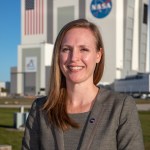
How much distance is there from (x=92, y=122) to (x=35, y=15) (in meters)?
122

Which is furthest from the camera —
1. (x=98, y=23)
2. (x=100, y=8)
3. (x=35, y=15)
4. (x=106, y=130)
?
(x=35, y=15)

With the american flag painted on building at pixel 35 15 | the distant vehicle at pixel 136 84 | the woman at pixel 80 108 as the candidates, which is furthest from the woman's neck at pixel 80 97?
the american flag painted on building at pixel 35 15

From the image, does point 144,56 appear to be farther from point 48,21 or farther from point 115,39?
point 48,21

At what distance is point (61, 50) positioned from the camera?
2.39 meters

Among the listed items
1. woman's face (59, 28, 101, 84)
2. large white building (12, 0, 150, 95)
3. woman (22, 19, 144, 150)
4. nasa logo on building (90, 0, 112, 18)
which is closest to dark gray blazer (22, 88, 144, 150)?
woman (22, 19, 144, 150)

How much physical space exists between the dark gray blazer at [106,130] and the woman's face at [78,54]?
7.0 inches

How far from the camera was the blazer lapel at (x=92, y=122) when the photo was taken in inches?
86.1

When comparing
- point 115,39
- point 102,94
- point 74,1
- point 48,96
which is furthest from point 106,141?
point 74,1

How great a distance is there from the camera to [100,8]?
366 ft

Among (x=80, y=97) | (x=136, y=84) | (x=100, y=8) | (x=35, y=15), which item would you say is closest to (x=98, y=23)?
(x=100, y=8)

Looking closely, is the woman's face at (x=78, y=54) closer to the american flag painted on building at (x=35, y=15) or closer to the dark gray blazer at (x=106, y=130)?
the dark gray blazer at (x=106, y=130)

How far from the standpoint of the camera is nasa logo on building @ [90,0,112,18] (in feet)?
360

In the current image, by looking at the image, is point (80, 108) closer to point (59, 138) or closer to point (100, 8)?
point (59, 138)

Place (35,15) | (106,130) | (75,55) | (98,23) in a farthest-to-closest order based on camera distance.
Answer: (35,15) → (98,23) → (75,55) → (106,130)
